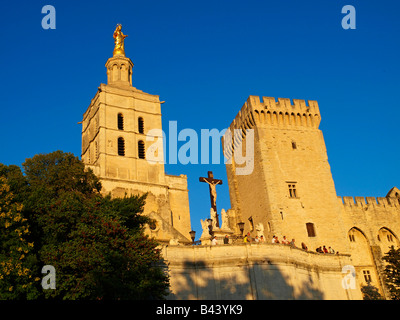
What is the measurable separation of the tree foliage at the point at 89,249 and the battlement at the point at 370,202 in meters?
22.2

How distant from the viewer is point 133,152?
1853 inches

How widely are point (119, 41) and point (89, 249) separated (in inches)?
1528

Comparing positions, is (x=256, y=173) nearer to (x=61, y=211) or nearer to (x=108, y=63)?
(x=61, y=211)

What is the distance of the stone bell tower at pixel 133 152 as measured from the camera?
4381 centimetres

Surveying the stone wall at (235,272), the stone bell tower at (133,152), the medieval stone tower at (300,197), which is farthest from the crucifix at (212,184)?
the stone bell tower at (133,152)

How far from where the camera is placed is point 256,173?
39875 mm

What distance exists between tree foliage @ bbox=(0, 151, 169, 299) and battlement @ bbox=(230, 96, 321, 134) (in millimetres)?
18047

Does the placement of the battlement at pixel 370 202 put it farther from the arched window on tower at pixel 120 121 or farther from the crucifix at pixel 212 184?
the arched window on tower at pixel 120 121

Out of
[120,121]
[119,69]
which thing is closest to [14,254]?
[120,121]

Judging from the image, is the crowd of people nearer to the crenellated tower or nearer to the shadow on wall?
the crenellated tower

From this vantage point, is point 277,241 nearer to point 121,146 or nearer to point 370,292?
point 370,292

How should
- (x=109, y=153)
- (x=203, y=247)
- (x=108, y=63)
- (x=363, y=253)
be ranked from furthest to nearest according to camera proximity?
1. (x=108, y=63)
2. (x=109, y=153)
3. (x=363, y=253)
4. (x=203, y=247)

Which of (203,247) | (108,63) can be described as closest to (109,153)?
(108,63)

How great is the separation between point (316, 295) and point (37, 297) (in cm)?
1916
